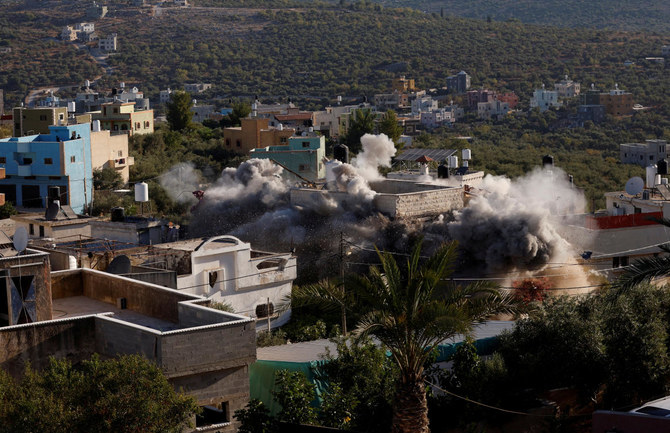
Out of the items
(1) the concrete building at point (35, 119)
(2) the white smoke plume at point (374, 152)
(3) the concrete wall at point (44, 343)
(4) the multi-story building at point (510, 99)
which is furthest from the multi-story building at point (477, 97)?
(3) the concrete wall at point (44, 343)

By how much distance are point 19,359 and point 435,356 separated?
678 cm

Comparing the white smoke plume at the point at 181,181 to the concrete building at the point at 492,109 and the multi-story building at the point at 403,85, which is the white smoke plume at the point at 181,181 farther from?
the multi-story building at the point at 403,85

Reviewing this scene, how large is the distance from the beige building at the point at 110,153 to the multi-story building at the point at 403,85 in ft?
185

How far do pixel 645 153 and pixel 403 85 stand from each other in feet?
145

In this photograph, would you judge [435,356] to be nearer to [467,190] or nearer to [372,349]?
[372,349]

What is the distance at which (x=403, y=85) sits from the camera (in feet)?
353

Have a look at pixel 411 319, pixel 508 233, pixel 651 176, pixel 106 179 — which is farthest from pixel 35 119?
pixel 411 319

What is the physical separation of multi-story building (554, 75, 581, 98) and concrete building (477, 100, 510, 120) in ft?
16.1

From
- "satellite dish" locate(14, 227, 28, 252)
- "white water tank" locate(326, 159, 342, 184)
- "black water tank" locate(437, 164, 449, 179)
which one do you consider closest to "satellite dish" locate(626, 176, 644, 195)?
"black water tank" locate(437, 164, 449, 179)

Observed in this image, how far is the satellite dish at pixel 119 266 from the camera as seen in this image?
878 inches

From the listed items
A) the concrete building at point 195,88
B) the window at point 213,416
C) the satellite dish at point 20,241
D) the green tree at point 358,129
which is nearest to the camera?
the window at point 213,416

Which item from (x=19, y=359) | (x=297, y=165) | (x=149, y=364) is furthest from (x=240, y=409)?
(x=297, y=165)

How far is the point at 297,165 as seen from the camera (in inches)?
1837

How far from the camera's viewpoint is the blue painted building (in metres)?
46.4
